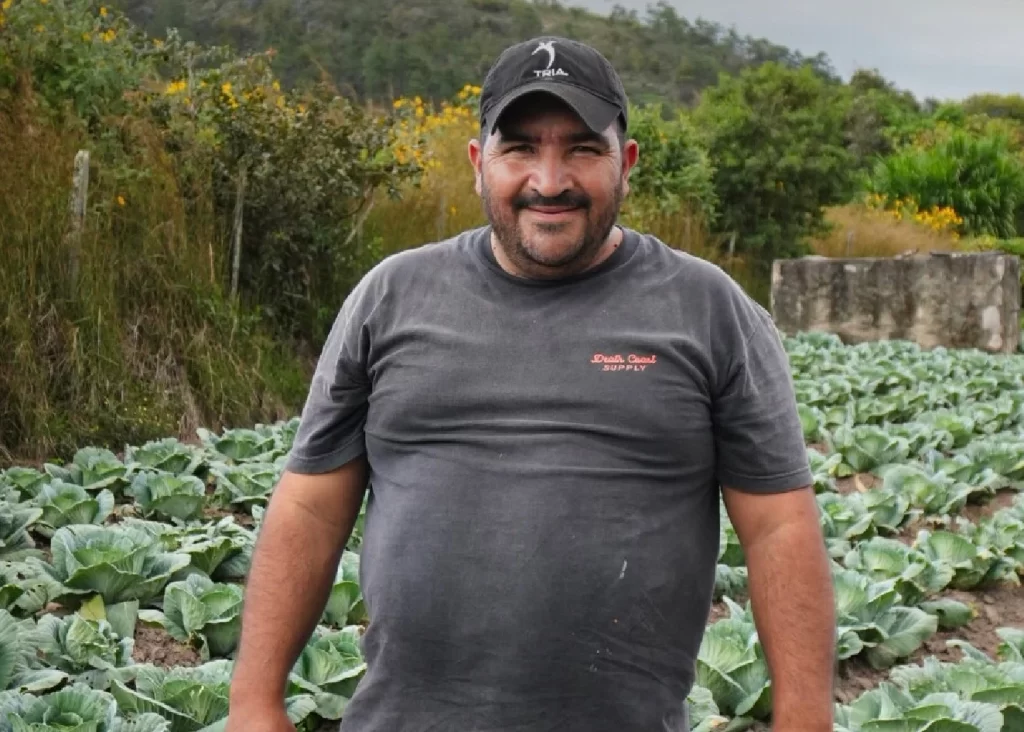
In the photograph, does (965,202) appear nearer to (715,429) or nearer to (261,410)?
(261,410)

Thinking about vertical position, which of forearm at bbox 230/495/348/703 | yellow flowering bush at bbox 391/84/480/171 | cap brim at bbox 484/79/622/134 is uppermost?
yellow flowering bush at bbox 391/84/480/171

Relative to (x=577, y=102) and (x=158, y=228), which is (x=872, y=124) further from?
(x=577, y=102)

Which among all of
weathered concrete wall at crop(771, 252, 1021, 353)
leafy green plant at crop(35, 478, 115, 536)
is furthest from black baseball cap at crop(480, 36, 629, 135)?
weathered concrete wall at crop(771, 252, 1021, 353)

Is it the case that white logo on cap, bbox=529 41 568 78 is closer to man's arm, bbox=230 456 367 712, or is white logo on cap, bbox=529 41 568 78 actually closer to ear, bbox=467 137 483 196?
ear, bbox=467 137 483 196

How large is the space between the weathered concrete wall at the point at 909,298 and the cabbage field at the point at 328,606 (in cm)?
759

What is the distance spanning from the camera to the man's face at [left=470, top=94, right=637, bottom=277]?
209 centimetres

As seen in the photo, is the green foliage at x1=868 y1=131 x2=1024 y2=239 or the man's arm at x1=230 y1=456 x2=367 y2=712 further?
the green foliage at x1=868 y1=131 x2=1024 y2=239

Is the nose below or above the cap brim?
below

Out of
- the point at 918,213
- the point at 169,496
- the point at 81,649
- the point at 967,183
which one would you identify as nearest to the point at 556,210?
the point at 81,649

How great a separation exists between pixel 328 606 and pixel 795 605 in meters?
2.10

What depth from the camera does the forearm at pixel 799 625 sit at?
2016 millimetres

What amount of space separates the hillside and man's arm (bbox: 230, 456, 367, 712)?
17.6m

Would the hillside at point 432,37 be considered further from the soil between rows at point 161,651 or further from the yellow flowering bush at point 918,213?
the soil between rows at point 161,651

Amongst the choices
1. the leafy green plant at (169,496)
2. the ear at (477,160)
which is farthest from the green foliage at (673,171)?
the ear at (477,160)
